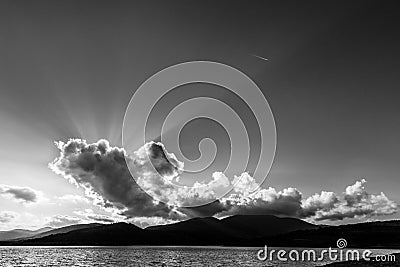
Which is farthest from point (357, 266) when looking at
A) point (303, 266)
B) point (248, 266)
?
point (248, 266)

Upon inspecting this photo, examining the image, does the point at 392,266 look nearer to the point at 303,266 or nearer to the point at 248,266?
the point at 303,266

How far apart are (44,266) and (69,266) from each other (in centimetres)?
799

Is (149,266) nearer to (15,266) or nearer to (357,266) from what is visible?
(15,266)

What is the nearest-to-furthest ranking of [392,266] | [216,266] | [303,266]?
[392,266] → [303,266] → [216,266]

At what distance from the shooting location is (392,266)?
76.9 metres

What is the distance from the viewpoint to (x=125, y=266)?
13262cm

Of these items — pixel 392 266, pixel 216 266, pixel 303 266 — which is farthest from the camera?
pixel 216 266

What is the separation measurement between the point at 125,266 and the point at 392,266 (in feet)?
275

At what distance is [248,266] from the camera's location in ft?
405

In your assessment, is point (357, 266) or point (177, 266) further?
point (177, 266)

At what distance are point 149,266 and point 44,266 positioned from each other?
1348 inches

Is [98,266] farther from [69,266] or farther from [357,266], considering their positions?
[357,266]

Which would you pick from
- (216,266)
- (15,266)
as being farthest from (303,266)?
(15,266)

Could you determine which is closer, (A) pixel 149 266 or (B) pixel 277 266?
(B) pixel 277 266
